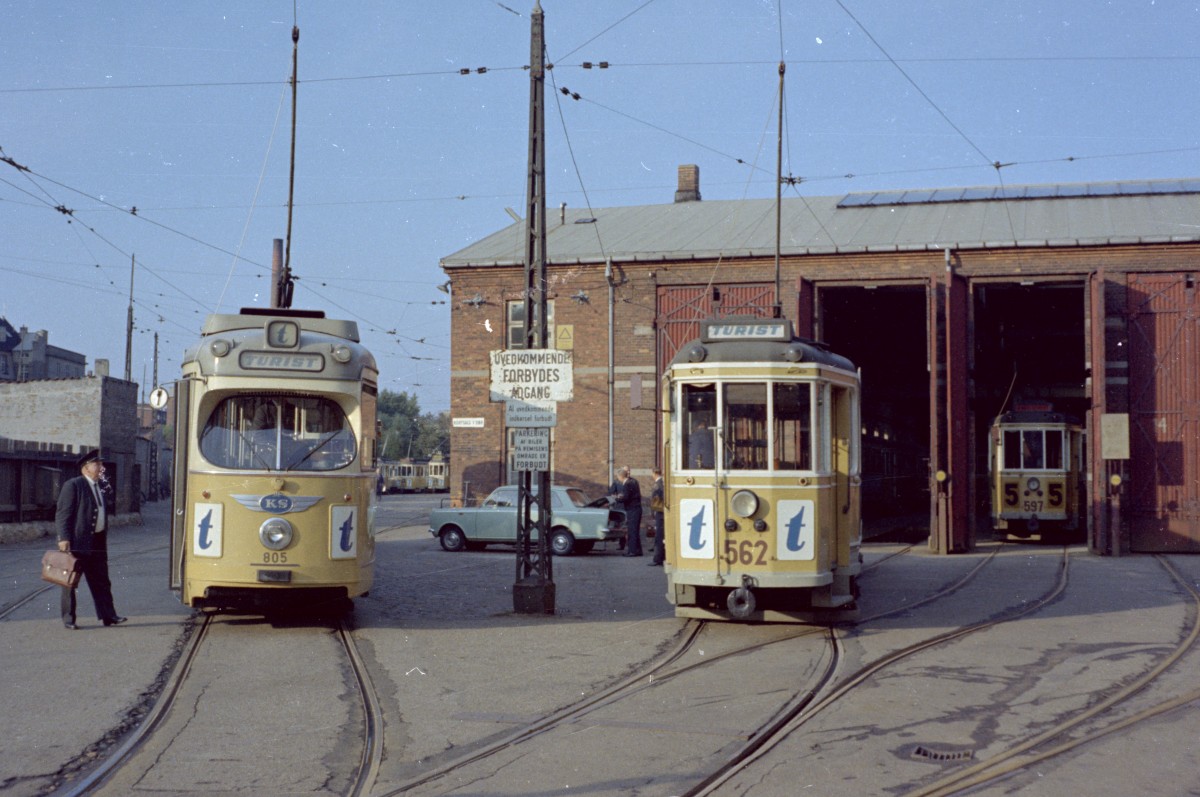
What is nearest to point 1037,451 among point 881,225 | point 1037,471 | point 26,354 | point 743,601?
point 1037,471

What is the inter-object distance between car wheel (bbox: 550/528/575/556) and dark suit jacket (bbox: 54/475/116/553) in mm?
13240

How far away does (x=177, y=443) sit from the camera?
37.3ft

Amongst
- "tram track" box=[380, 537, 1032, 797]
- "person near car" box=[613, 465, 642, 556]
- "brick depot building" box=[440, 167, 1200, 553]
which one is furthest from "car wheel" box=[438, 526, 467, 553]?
"tram track" box=[380, 537, 1032, 797]

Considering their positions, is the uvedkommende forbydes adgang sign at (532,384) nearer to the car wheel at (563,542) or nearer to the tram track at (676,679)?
the tram track at (676,679)

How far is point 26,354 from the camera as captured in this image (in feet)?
246

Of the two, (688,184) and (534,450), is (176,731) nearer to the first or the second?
(534,450)

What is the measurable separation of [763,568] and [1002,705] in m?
3.42

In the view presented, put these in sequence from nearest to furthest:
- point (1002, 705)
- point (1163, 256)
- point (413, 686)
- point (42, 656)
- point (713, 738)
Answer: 1. point (713, 738)
2. point (1002, 705)
3. point (413, 686)
4. point (42, 656)
5. point (1163, 256)

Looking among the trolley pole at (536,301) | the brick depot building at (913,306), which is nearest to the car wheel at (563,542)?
the brick depot building at (913,306)

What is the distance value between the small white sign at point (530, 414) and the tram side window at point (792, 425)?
284 centimetres

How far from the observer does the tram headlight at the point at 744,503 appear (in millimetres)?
11422

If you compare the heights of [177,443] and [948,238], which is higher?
[948,238]

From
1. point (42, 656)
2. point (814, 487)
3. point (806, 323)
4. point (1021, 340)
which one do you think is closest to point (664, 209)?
point (806, 323)

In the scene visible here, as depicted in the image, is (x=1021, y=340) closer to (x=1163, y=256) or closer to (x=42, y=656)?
A: (x=1163, y=256)
